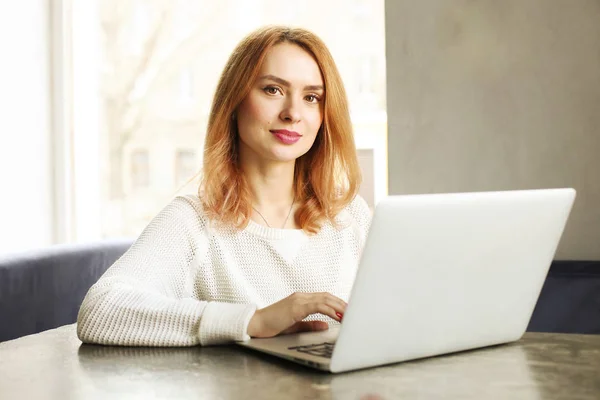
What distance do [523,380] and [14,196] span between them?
257 cm

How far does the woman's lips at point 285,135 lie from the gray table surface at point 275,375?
52 centimetres

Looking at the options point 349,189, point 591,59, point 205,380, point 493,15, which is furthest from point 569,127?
point 205,380

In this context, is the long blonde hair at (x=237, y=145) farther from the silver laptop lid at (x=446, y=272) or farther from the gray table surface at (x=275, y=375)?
the silver laptop lid at (x=446, y=272)

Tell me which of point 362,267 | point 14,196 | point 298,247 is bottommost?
point 14,196

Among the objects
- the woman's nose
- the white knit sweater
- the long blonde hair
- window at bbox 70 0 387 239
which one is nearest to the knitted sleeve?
the white knit sweater

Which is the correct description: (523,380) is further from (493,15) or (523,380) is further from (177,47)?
(177,47)

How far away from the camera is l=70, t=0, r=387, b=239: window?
3309 millimetres

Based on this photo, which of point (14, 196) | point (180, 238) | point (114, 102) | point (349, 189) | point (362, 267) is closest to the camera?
point (362, 267)

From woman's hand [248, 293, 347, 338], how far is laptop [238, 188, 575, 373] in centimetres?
2

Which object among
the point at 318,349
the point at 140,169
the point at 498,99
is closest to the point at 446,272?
the point at 318,349

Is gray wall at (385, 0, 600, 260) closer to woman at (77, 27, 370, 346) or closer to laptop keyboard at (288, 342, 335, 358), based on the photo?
woman at (77, 27, 370, 346)

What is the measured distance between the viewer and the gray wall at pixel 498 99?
2303mm

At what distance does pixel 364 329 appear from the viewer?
42.8 inches

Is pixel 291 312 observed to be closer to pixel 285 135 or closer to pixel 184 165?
pixel 285 135
